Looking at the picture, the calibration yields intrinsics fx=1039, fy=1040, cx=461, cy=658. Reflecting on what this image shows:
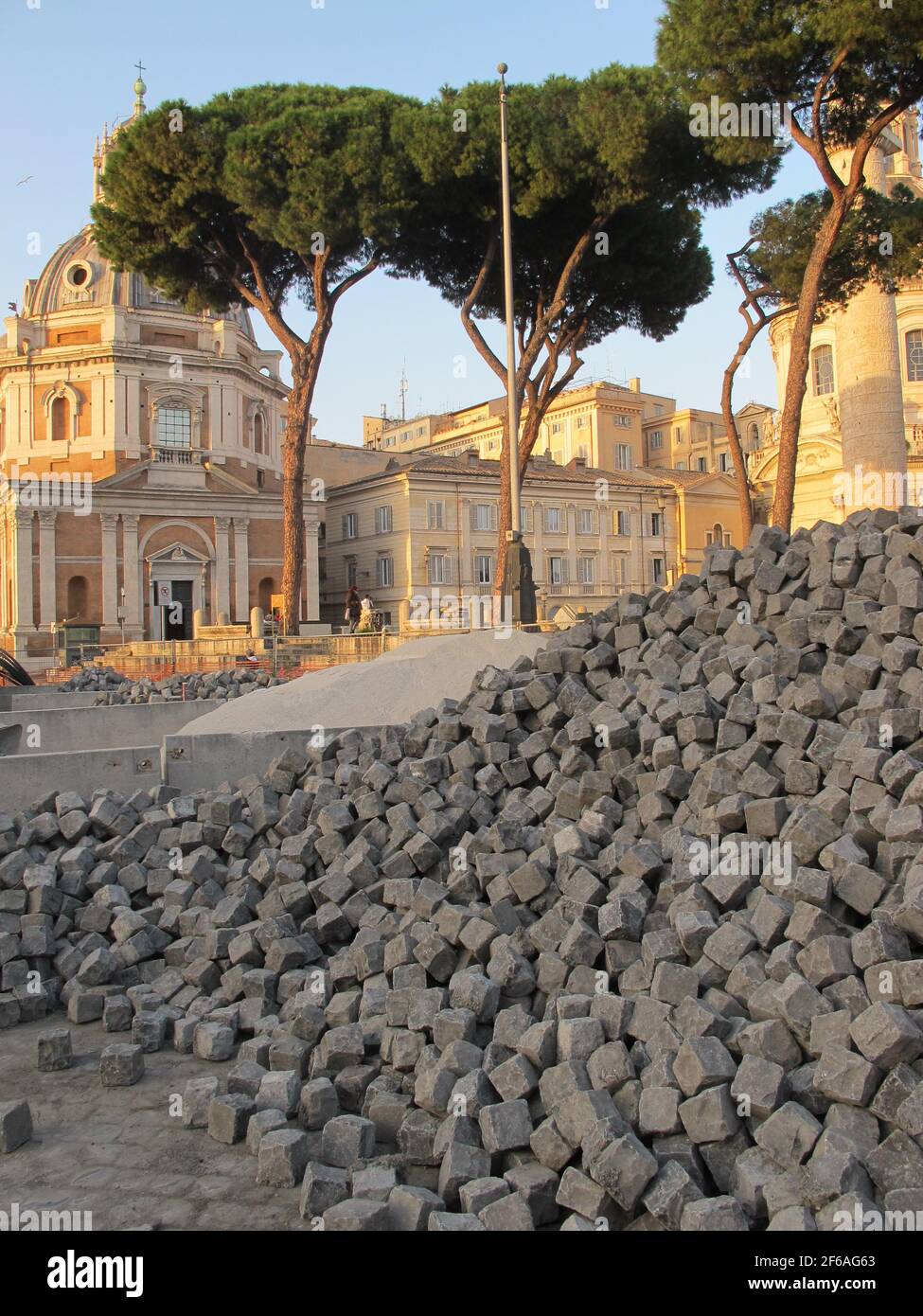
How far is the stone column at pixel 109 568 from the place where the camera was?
3916cm

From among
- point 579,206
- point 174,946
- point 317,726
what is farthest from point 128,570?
point 174,946

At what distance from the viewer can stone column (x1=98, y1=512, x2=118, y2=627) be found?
128 feet

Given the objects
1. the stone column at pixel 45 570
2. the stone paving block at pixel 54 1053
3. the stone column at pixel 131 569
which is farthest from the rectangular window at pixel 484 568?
the stone paving block at pixel 54 1053

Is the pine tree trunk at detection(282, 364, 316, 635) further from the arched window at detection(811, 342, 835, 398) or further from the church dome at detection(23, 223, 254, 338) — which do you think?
the church dome at detection(23, 223, 254, 338)

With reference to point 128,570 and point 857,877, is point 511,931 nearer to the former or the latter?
point 857,877

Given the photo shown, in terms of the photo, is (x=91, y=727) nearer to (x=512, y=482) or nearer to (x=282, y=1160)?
(x=282, y=1160)

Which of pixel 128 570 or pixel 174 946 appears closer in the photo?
pixel 174 946

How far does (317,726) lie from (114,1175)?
470 centimetres

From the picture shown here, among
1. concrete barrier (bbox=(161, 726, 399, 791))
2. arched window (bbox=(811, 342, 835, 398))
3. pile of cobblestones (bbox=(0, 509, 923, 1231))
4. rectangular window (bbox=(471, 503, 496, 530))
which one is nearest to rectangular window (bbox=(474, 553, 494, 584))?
rectangular window (bbox=(471, 503, 496, 530))

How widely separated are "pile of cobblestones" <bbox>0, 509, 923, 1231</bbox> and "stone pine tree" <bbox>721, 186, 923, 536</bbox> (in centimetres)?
1409

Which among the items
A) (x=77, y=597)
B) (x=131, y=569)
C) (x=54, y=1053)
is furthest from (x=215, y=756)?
(x=77, y=597)

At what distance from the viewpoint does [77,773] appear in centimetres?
807

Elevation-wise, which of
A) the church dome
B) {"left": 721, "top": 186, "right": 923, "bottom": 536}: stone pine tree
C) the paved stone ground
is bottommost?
the paved stone ground

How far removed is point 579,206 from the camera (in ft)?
67.7
